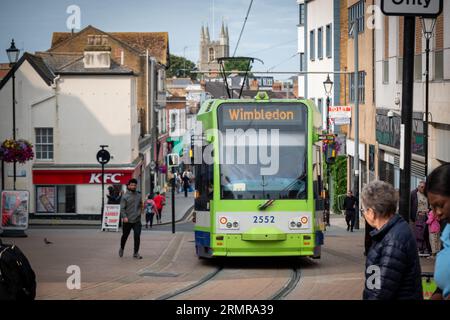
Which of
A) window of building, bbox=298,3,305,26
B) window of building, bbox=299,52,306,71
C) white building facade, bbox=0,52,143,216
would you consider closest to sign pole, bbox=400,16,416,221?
white building facade, bbox=0,52,143,216

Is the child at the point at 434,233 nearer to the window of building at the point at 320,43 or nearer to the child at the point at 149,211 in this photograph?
the child at the point at 149,211

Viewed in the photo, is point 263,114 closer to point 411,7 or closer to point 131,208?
point 131,208

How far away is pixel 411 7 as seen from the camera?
10570 mm

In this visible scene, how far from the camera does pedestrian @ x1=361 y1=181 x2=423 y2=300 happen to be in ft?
22.0

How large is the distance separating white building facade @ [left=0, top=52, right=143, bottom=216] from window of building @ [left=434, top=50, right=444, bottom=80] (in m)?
25.5

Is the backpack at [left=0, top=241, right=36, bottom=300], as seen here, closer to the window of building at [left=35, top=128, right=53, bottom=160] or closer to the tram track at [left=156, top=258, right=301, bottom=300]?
the tram track at [left=156, top=258, right=301, bottom=300]

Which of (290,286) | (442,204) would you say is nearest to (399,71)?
(290,286)

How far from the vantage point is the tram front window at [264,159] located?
18.0 m

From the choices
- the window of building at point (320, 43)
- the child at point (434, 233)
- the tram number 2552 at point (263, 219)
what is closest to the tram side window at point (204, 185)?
the tram number 2552 at point (263, 219)

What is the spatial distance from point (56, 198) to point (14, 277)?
41850 millimetres
